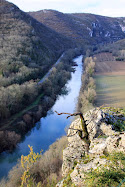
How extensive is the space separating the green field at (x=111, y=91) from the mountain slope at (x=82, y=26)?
59.3 metres

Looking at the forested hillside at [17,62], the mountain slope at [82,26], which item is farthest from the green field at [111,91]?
the mountain slope at [82,26]

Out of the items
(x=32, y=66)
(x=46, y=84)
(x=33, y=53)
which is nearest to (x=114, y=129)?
(x=46, y=84)

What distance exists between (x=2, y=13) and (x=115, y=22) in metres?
134

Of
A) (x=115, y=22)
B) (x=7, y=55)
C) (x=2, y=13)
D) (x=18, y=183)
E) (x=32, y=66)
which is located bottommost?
(x=18, y=183)

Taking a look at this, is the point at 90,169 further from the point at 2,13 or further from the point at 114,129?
the point at 2,13

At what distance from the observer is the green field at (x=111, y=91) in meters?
24.2

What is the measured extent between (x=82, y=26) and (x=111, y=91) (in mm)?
100764

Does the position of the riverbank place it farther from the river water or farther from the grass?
the grass

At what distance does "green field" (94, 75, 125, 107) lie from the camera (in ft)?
79.4

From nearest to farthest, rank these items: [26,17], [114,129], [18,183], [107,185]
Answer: [107,185] < [114,129] < [18,183] < [26,17]

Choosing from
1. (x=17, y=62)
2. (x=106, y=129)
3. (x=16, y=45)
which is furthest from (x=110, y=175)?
(x=16, y=45)

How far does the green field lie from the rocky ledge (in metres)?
15.6

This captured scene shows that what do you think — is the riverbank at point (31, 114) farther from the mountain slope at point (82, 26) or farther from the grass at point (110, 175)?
the mountain slope at point (82, 26)

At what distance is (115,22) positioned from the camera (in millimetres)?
154500
